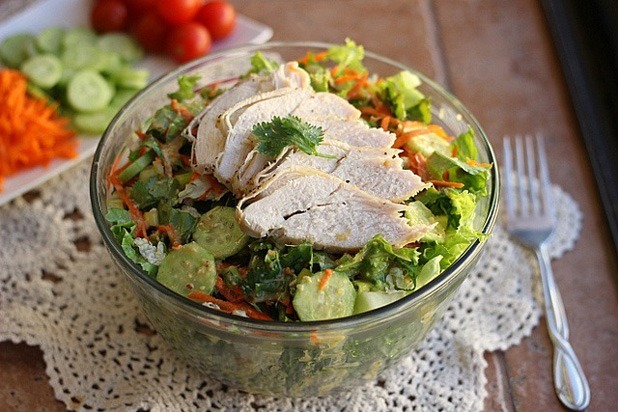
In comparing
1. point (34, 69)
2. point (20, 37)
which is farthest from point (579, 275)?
point (20, 37)

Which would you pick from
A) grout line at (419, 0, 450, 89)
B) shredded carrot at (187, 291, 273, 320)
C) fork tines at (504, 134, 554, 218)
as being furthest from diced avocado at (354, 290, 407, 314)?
grout line at (419, 0, 450, 89)

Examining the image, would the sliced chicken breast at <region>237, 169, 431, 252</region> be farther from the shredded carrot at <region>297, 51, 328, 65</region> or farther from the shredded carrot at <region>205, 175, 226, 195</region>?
the shredded carrot at <region>297, 51, 328, 65</region>

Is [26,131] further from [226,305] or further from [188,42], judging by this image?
[226,305]

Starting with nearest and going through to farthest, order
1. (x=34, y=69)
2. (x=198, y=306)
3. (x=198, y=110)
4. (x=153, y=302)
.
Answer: (x=198, y=306) < (x=153, y=302) < (x=198, y=110) < (x=34, y=69)

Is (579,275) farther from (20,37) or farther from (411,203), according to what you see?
(20,37)

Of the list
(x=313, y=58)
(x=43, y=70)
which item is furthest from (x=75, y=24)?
(x=313, y=58)

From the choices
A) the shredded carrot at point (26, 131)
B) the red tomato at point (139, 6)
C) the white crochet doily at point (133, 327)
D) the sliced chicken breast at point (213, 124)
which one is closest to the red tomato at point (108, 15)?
the red tomato at point (139, 6)
